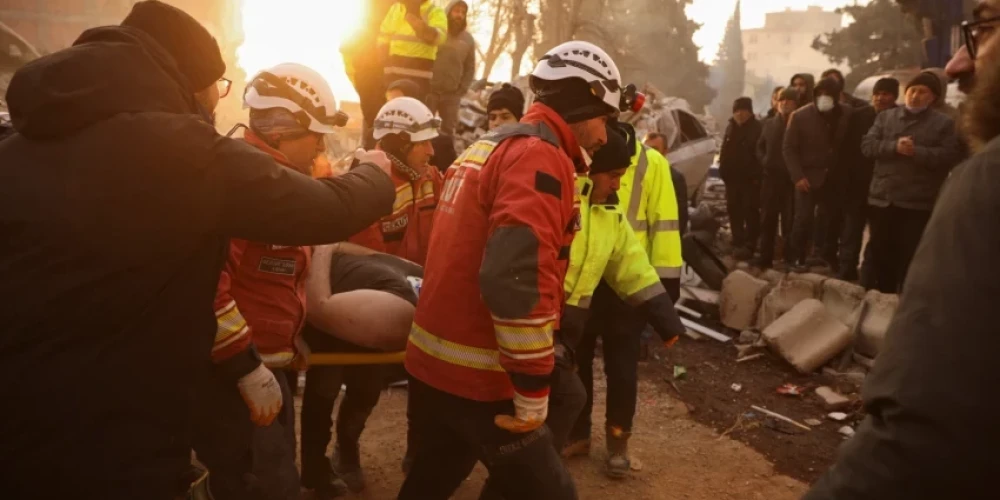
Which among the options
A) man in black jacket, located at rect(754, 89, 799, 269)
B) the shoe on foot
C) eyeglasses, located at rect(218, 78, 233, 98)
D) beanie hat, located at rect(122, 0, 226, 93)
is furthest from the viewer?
man in black jacket, located at rect(754, 89, 799, 269)

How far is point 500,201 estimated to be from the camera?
2697 mm

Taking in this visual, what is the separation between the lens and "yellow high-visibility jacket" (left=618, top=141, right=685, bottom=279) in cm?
543

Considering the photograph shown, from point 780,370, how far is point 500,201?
19.3ft

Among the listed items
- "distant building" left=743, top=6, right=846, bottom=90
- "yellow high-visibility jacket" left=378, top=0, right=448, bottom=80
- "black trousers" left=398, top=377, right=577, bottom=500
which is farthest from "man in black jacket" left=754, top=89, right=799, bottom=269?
"distant building" left=743, top=6, right=846, bottom=90

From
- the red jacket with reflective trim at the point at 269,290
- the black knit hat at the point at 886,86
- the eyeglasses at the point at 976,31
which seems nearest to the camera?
the eyeglasses at the point at 976,31

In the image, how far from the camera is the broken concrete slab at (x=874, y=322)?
7.43 m

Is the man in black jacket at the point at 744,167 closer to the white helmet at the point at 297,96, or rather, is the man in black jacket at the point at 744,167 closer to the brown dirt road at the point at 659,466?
the brown dirt road at the point at 659,466

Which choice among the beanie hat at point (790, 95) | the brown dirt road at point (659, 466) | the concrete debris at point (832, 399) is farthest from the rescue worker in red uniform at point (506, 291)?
the beanie hat at point (790, 95)

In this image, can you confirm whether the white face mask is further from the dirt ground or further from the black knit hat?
the dirt ground

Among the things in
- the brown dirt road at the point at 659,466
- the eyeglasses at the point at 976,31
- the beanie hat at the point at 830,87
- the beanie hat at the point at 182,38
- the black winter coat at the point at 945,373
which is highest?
the beanie hat at the point at 830,87

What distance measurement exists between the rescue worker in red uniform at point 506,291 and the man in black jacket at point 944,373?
139 cm

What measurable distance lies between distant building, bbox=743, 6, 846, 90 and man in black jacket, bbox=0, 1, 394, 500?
118514 millimetres

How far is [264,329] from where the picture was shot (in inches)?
131

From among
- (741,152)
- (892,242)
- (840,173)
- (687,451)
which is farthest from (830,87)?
(687,451)
